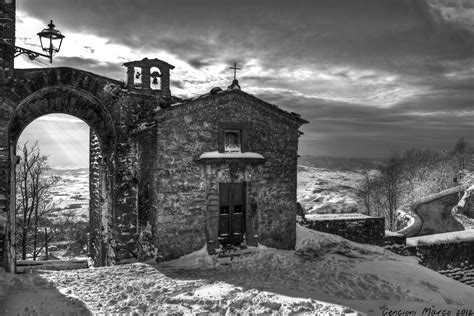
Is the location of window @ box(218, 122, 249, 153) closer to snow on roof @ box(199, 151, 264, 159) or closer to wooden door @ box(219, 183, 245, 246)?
snow on roof @ box(199, 151, 264, 159)

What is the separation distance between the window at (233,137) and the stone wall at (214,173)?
0.18 m

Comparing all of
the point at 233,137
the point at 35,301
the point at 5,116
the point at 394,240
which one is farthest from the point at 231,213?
the point at 394,240

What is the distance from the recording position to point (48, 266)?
402 inches

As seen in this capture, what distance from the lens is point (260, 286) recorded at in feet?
26.5

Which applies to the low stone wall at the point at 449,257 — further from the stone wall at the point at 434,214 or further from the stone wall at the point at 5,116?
the stone wall at the point at 5,116

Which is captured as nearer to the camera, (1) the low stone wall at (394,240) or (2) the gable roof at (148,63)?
(2) the gable roof at (148,63)

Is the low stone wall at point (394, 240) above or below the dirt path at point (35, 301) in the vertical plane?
below

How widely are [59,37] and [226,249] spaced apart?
7816 millimetres

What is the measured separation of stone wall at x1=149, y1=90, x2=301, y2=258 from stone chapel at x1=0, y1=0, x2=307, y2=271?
33 millimetres

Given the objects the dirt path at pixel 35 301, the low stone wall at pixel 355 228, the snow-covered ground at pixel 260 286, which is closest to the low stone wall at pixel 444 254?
the low stone wall at pixel 355 228

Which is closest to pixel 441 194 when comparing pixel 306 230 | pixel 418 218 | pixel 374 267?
pixel 418 218

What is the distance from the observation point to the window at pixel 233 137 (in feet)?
36.0

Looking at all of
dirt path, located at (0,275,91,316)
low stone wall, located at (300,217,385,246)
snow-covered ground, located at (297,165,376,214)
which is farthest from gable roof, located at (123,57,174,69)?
snow-covered ground, located at (297,165,376,214)

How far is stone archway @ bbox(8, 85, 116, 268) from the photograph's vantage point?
32.2 feet
